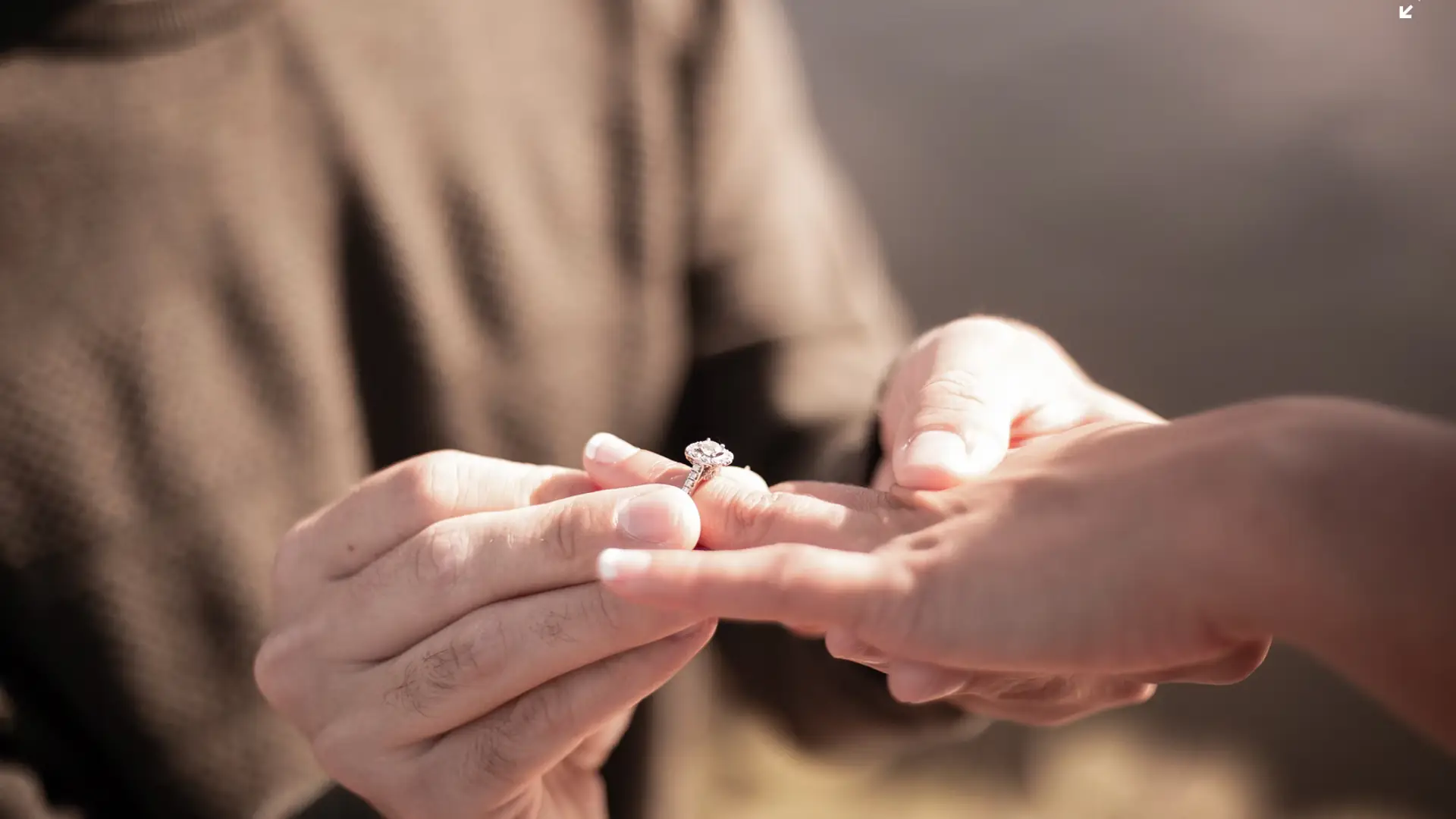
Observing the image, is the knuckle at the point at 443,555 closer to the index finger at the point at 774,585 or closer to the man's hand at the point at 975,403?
the index finger at the point at 774,585

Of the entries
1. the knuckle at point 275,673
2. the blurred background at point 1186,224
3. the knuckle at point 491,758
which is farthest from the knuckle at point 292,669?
the blurred background at point 1186,224

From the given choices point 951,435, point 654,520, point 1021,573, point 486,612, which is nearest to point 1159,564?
point 1021,573

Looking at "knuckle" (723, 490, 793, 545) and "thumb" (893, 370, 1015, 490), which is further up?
"thumb" (893, 370, 1015, 490)

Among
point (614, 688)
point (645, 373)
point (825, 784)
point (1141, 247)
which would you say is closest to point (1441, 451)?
point (614, 688)

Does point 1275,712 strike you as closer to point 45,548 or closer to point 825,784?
point 825,784

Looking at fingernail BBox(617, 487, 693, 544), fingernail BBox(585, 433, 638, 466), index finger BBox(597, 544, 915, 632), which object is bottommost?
index finger BBox(597, 544, 915, 632)

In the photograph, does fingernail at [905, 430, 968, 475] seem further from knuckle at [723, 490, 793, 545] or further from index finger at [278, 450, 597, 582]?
index finger at [278, 450, 597, 582]

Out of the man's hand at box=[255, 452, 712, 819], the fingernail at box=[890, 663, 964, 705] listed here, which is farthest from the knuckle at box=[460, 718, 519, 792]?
the fingernail at box=[890, 663, 964, 705]

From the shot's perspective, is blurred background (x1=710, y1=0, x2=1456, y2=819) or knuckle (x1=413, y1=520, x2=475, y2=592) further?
blurred background (x1=710, y1=0, x2=1456, y2=819)
